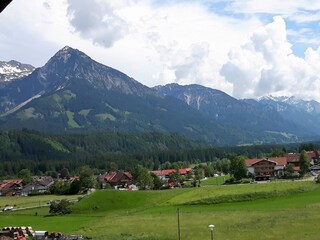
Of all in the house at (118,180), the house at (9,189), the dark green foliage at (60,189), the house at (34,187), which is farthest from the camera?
the house at (9,189)

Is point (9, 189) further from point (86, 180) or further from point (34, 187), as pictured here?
point (86, 180)

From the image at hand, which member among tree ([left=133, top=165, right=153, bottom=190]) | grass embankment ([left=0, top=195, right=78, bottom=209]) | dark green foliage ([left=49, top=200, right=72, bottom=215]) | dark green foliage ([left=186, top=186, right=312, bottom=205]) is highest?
tree ([left=133, top=165, right=153, bottom=190])

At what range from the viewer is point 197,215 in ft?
253

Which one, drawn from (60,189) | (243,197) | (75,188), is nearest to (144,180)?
(75,188)

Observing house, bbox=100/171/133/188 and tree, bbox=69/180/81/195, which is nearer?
tree, bbox=69/180/81/195

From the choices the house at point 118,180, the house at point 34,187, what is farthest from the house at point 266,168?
the house at point 34,187

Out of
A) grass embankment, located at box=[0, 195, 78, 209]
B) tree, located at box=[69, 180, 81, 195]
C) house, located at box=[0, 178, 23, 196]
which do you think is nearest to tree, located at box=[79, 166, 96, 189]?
tree, located at box=[69, 180, 81, 195]

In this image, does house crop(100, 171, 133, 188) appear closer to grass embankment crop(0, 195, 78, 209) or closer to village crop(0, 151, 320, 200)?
village crop(0, 151, 320, 200)

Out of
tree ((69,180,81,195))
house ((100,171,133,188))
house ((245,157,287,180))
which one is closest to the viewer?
tree ((69,180,81,195))

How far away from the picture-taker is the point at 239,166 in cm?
14888

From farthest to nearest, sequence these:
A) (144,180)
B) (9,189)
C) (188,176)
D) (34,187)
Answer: (9,189)
(34,187)
(188,176)
(144,180)

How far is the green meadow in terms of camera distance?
185 feet

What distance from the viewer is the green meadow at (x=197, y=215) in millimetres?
56312

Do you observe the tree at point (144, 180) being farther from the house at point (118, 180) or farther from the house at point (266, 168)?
the house at point (266, 168)
